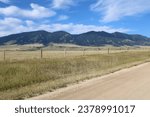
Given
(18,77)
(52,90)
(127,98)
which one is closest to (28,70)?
(18,77)

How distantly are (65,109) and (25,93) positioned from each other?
4.31 m

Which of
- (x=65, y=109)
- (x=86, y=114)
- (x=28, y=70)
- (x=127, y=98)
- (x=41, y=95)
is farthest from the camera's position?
(x=28, y=70)

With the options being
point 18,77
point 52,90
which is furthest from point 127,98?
point 18,77

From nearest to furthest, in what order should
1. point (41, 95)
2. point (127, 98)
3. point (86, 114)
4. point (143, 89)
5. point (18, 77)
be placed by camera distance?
point (86, 114), point (127, 98), point (41, 95), point (143, 89), point (18, 77)

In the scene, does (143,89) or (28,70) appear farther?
(28,70)

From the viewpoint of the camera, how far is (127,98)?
10.3 metres

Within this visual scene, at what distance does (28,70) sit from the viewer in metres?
19.2

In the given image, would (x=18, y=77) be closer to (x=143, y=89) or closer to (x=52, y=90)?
(x=52, y=90)

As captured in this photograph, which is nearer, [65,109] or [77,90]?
[65,109]

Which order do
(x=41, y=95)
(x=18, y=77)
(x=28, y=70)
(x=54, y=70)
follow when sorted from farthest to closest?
(x=54, y=70) → (x=28, y=70) → (x=18, y=77) → (x=41, y=95)

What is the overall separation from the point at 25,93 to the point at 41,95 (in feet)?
2.47

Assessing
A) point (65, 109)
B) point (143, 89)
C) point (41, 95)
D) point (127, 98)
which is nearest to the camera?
point (65, 109)

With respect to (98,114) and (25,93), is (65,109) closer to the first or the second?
(98,114)

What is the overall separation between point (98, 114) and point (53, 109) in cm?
132
